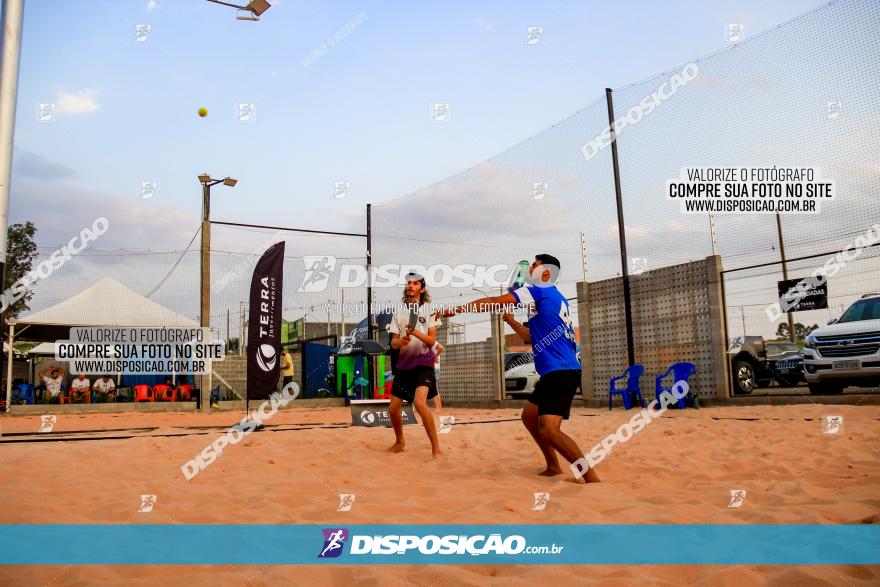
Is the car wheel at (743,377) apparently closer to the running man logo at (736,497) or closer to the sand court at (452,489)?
the sand court at (452,489)

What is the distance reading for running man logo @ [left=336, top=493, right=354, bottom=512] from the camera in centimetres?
358

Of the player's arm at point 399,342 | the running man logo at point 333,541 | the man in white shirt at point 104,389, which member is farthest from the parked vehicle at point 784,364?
the man in white shirt at point 104,389

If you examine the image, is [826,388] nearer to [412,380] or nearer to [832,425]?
[832,425]

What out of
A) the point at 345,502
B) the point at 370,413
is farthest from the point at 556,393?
the point at 370,413

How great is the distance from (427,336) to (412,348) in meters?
0.34

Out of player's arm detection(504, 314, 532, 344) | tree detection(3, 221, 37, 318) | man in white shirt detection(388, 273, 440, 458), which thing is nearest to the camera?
player's arm detection(504, 314, 532, 344)

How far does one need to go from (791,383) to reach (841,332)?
15.7 ft

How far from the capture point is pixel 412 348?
6.14 m

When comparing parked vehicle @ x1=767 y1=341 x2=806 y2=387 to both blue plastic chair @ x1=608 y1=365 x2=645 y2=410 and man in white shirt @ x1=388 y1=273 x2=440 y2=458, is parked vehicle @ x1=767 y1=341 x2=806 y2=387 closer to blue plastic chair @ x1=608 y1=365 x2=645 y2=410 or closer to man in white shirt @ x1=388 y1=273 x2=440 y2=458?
blue plastic chair @ x1=608 y1=365 x2=645 y2=410

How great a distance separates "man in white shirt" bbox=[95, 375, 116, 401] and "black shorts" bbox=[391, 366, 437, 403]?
44.5ft

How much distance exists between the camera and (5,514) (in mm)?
3416

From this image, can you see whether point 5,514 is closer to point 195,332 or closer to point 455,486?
point 455,486

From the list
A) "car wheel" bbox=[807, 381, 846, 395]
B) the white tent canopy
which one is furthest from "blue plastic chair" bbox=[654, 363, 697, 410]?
the white tent canopy

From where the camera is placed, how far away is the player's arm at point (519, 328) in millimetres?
4527
